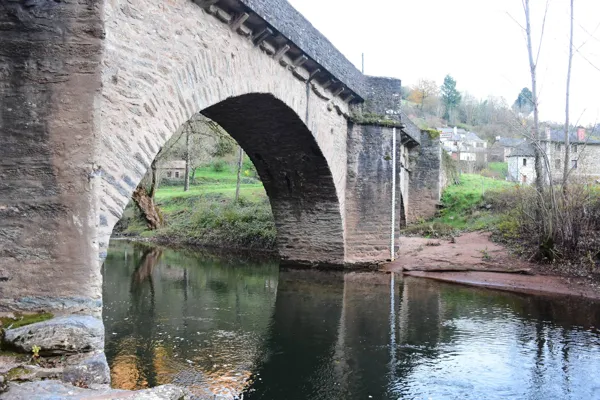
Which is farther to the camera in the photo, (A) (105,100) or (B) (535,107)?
(B) (535,107)

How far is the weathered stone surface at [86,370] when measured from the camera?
3.32 m

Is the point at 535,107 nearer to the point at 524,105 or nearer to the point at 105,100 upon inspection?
the point at 105,100

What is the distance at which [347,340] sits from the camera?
271 inches

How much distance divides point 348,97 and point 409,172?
10667 mm

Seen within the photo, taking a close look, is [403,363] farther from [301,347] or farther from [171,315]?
[171,315]

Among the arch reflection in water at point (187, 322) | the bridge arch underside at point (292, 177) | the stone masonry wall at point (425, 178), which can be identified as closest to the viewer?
the arch reflection in water at point (187, 322)

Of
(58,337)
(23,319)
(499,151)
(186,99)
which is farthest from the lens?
(499,151)

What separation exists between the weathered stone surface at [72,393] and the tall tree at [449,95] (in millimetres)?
66286

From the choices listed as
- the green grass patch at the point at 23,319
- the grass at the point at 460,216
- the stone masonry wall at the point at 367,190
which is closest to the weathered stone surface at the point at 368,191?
the stone masonry wall at the point at 367,190

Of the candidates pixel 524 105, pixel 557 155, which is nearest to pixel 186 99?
pixel 557 155

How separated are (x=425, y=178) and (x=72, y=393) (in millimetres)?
20263

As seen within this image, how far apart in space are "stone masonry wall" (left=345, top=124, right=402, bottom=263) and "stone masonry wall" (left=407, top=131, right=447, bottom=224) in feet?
30.4

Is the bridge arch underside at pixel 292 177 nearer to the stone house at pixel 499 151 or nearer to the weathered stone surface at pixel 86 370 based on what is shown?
the weathered stone surface at pixel 86 370

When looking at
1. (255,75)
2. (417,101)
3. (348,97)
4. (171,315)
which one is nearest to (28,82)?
(255,75)
